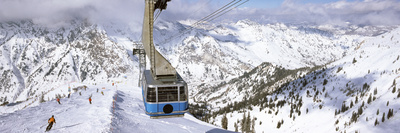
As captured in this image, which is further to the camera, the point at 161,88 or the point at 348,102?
the point at 348,102

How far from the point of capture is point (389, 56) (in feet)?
214

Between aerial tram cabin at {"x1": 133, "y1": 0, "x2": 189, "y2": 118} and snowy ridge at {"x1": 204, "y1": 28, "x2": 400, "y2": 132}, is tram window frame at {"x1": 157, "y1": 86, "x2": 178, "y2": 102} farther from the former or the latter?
snowy ridge at {"x1": 204, "y1": 28, "x2": 400, "y2": 132}

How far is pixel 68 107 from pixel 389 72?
7492 cm

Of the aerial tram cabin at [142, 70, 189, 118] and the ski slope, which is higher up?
the aerial tram cabin at [142, 70, 189, 118]

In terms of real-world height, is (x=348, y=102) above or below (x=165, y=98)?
below

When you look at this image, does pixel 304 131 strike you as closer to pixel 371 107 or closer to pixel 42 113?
pixel 371 107

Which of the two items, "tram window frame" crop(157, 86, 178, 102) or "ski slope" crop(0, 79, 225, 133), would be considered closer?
"tram window frame" crop(157, 86, 178, 102)

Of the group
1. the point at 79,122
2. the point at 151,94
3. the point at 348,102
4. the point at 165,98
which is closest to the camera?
the point at 151,94

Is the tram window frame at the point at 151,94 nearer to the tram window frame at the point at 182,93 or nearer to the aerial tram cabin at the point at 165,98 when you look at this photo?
the aerial tram cabin at the point at 165,98

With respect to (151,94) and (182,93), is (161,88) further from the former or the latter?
(182,93)

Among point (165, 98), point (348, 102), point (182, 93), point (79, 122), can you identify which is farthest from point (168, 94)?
point (348, 102)

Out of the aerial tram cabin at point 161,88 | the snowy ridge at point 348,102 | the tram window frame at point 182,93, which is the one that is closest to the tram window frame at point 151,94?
the aerial tram cabin at point 161,88

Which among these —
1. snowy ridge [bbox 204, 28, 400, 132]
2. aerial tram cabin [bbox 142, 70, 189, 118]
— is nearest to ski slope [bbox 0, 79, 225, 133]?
aerial tram cabin [bbox 142, 70, 189, 118]

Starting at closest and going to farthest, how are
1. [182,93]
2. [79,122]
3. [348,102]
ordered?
[182,93] < [79,122] < [348,102]
